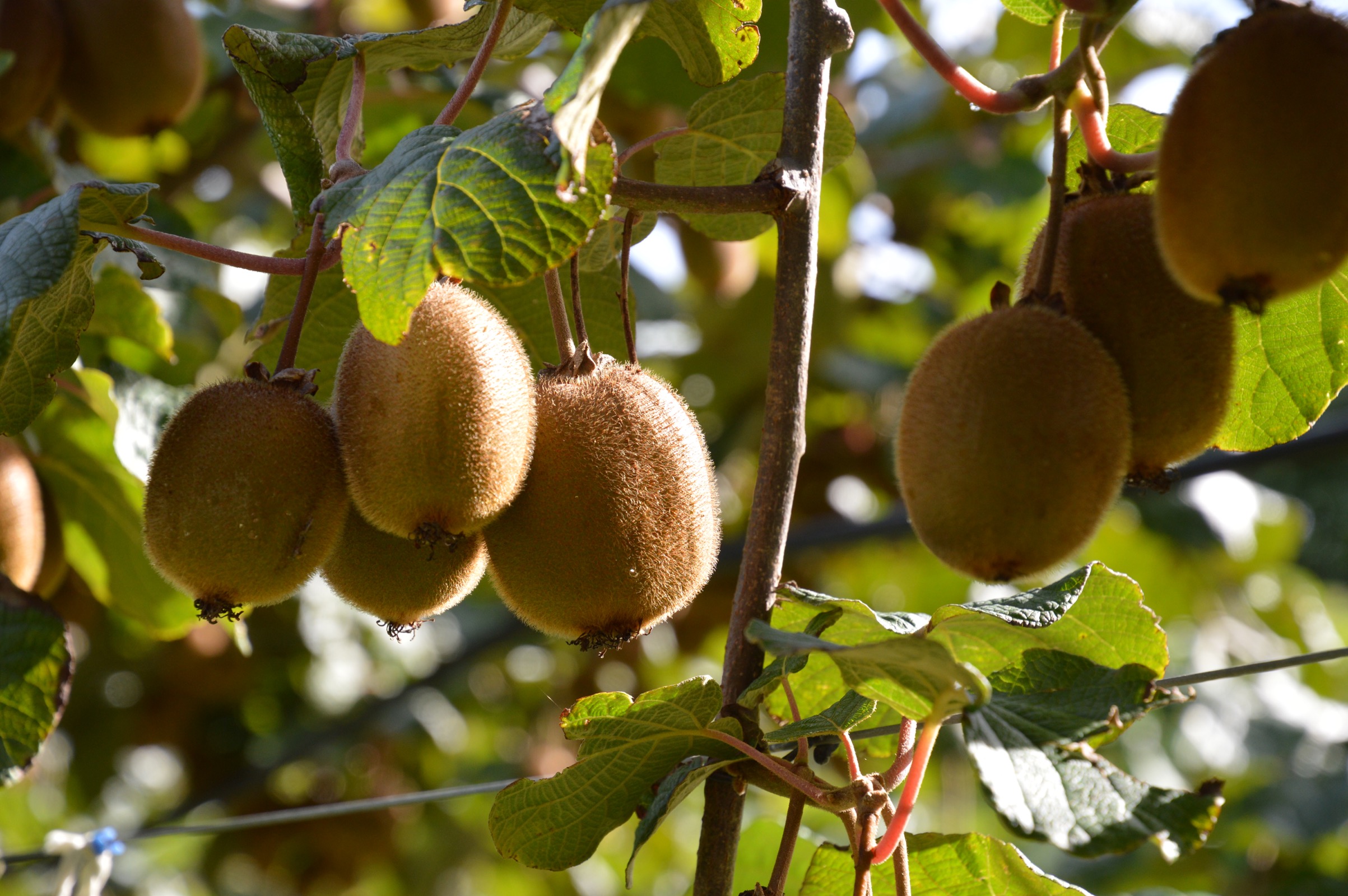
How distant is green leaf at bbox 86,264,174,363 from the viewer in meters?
1.54

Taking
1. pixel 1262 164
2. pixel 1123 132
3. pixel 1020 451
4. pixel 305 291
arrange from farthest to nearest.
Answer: pixel 1123 132 < pixel 305 291 < pixel 1020 451 < pixel 1262 164

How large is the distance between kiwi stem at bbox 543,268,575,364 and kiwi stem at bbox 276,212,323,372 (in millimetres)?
196

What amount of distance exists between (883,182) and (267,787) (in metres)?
2.31

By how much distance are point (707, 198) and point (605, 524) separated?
0.28 metres

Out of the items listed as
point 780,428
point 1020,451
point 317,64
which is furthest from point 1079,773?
point 317,64

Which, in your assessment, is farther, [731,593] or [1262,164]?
[731,593]

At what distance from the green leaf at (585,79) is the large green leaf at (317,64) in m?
0.38

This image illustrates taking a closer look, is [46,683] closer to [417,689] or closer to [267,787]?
[417,689]

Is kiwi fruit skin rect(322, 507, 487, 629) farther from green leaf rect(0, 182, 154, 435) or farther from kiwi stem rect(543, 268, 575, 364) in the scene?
green leaf rect(0, 182, 154, 435)

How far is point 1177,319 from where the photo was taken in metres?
0.85

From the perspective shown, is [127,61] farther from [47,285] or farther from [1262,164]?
[1262,164]

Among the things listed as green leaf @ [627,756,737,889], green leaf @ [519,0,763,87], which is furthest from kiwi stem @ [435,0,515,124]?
green leaf @ [627,756,737,889]

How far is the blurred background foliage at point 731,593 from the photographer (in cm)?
261

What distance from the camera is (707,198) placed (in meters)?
0.97
